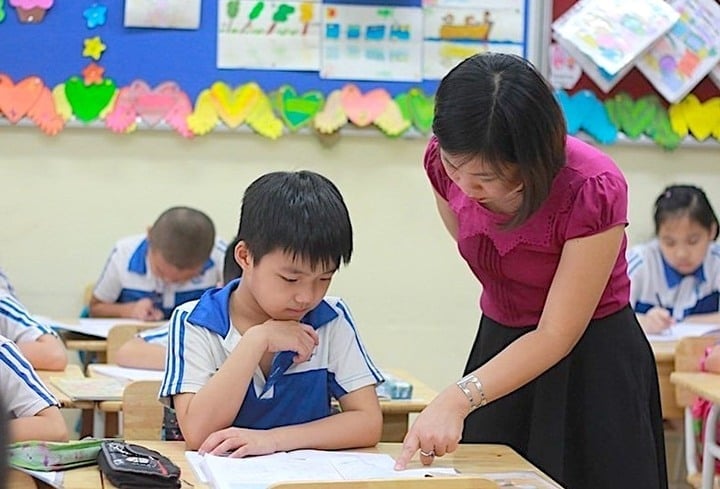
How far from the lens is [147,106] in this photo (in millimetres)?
4016

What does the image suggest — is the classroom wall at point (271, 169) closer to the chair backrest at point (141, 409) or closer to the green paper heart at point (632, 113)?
the green paper heart at point (632, 113)

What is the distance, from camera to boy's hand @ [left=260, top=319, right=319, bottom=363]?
5.74 feet

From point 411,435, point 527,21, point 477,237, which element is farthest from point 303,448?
point 527,21

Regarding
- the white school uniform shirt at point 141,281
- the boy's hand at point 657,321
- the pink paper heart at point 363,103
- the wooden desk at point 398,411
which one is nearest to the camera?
the wooden desk at point 398,411

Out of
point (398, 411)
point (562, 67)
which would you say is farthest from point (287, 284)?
point (562, 67)

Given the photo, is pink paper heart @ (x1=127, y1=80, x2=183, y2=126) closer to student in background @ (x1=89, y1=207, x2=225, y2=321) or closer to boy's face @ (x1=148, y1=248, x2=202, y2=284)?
student in background @ (x1=89, y1=207, x2=225, y2=321)

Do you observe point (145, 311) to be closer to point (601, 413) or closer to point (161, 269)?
point (161, 269)

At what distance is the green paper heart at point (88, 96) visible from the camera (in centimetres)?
397

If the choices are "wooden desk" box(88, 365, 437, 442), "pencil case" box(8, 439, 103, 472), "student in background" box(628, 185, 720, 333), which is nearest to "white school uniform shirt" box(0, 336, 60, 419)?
"pencil case" box(8, 439, 103, 472)

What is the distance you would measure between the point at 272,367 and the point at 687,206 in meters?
2.63

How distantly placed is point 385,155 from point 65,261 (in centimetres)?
121

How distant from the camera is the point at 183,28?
401 cm

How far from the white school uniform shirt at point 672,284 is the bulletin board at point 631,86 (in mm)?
582

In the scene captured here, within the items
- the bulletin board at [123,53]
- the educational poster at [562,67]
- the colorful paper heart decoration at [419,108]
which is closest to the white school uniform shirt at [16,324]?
the bulletin board at [123,53]
